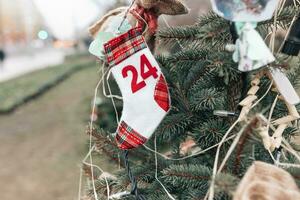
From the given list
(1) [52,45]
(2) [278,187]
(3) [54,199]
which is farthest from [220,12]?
(1) [52,45]

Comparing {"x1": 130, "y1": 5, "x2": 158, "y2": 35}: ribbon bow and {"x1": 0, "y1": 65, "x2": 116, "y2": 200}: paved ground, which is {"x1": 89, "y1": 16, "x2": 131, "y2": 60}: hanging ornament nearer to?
{"x1": 130, "y1": 5, "x2": 158, "y2": 35}: ribbon bow

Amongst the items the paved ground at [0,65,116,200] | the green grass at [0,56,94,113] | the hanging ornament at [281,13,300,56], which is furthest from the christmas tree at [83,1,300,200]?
the green grass at [0,56,94,113]

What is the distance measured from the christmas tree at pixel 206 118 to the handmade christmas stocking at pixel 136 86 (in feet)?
0.31

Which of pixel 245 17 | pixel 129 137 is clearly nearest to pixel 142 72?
pixel 129 137

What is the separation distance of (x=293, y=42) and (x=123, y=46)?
0.35 m

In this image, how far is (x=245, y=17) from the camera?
2.77 ft

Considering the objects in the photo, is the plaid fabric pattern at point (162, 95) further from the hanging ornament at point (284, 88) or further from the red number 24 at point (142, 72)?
the hanging ornament at point (284, 88)

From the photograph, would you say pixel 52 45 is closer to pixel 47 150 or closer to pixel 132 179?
pixel 47 150

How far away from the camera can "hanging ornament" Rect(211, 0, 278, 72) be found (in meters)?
0.83

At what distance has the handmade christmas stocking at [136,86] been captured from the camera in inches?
38.8

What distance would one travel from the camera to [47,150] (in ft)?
→ 20.8

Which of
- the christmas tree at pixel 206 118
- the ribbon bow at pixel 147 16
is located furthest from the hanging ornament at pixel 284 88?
the ribbon bow at pixel 147 16

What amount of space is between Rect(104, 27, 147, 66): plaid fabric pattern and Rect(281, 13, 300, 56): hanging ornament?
0.30 metres

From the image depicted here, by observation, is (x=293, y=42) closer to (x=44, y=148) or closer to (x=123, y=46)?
(x=123, y=46)
